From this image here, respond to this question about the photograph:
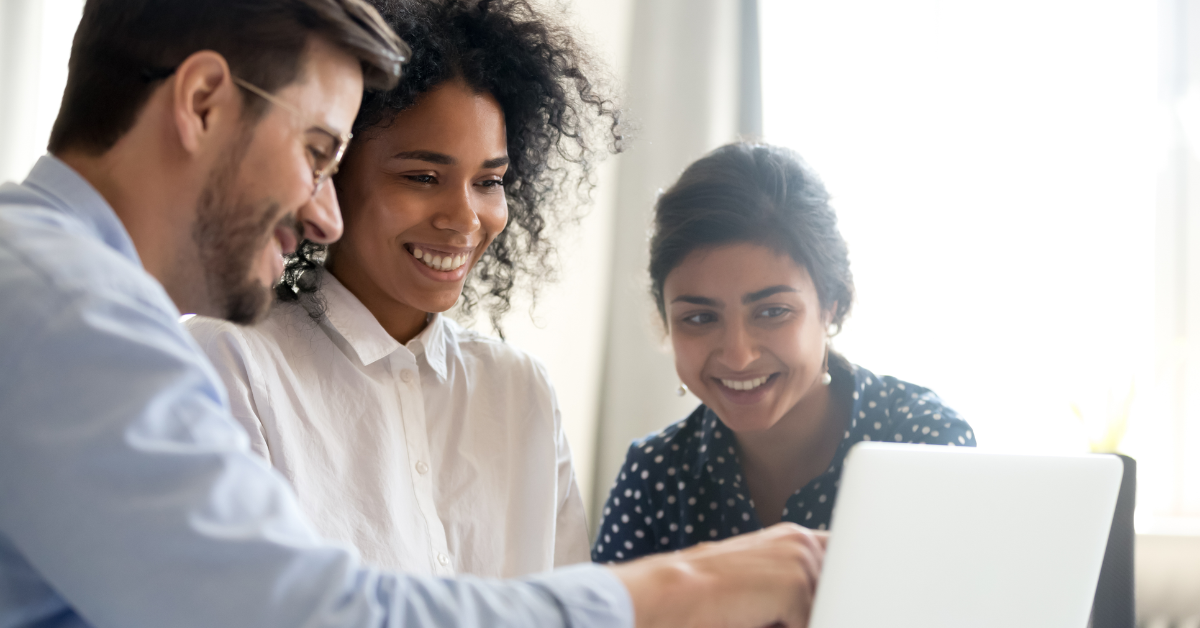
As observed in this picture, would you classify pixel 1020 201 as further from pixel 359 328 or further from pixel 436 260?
pixel 359 328

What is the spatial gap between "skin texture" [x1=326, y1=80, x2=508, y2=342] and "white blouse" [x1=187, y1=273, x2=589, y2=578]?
2.7 inches

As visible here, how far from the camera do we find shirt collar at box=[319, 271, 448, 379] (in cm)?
137

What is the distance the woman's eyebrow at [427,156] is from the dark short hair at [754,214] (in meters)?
0.47

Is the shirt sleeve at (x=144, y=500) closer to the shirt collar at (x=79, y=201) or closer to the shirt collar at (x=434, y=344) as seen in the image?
the shirt collar at (x=79, y=201)

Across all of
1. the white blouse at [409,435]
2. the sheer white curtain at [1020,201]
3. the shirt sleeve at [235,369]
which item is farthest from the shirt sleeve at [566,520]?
the sheer white curtain at [1020,201]

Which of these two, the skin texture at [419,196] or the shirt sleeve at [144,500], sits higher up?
the skin texture at [419,196]

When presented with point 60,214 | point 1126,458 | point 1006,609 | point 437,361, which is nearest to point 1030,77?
point 1126,458

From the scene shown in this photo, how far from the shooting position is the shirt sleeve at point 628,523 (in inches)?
66.5

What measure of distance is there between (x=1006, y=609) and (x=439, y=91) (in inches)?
41.6

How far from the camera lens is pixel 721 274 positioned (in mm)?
1625

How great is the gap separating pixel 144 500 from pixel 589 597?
29cm

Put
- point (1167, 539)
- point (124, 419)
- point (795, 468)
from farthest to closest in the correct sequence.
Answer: point (1167, 539) < point (795, 468) < point (124, 419)

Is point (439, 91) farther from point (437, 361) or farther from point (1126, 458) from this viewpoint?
point (1126, 458)

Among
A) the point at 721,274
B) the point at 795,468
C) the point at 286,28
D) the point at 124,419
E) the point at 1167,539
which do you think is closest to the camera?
the point at 124,419
